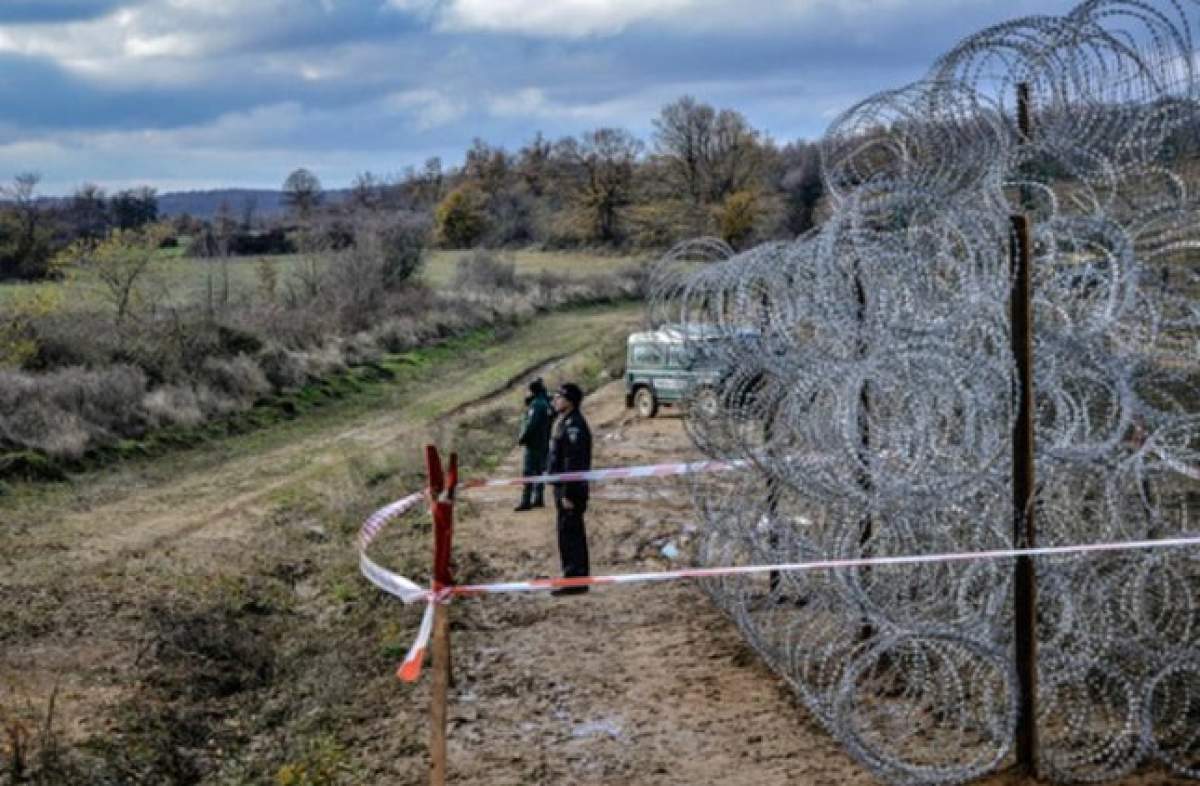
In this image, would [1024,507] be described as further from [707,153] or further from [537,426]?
[707,153]

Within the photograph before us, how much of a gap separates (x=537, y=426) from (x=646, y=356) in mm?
8094

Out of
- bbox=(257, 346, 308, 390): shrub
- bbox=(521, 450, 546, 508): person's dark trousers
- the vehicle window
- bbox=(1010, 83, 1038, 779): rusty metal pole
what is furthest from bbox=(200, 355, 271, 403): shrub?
bbox=(1010, 83, 1038, 779): rusty metal pole

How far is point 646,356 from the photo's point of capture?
21.6 metres

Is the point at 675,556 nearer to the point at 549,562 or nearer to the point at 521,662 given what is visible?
the point at 549,562

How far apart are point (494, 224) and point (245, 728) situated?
6335 cm

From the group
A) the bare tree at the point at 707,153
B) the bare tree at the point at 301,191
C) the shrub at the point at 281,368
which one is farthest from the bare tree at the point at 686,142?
the shrub at the point at 281,368

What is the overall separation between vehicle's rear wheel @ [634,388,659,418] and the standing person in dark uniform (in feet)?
34.7

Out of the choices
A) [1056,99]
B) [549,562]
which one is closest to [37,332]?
[549,562]

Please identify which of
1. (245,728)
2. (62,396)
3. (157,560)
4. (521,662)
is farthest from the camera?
(62,396)

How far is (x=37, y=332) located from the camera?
22078 millimetres

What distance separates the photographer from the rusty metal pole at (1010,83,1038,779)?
599cm

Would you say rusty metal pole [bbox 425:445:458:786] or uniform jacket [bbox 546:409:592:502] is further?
uniform jacket [bbox 546:409:592:502]

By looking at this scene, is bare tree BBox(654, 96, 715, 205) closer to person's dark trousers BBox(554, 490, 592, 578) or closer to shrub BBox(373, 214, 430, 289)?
shrub BBox(373, 214, 430, 289)

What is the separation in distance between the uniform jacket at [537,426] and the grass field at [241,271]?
14011mm
